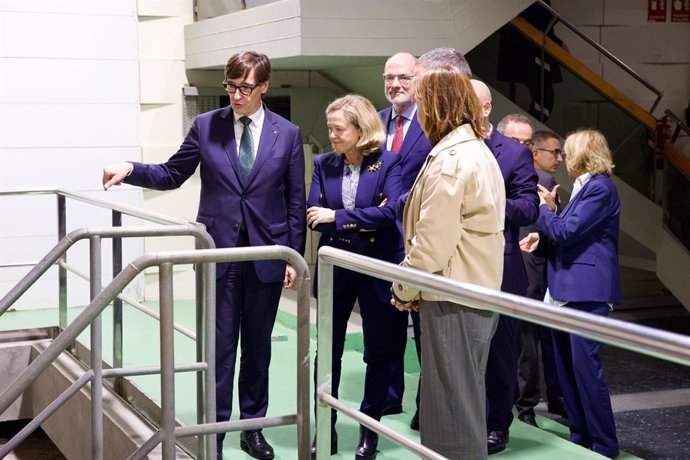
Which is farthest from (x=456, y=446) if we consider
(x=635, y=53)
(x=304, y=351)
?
(x=635, y=53)

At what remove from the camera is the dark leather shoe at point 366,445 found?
3.43 meters

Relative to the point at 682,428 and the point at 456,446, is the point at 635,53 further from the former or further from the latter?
the point at 456,446

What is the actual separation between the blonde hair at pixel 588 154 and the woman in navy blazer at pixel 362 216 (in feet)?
3.08

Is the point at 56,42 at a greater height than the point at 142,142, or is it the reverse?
the point at 56,42

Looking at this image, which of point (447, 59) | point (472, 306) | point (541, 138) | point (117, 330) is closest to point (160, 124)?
point (117, 330)

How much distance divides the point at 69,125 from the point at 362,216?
4.17 meters

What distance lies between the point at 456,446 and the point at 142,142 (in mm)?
5616

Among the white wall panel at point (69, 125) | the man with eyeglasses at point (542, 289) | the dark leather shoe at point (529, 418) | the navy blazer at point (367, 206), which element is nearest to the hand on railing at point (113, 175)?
the navy blazer at point (367, 206)

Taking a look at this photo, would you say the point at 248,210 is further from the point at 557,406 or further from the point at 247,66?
the point at 557,406

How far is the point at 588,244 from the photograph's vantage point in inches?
183

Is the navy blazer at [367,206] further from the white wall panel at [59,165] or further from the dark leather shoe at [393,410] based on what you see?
the white wall panel at [59,165]

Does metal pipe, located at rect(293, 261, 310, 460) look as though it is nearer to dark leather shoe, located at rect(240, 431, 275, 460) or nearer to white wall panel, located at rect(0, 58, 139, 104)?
dark leather shoe, located at rect(240, 431, 275, 460)

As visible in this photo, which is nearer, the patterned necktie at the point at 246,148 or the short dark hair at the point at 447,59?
the short dark hair at the point at 447,59

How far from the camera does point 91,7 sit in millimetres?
7574
